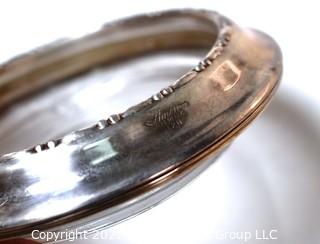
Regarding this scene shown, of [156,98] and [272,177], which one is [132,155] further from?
[272,177]

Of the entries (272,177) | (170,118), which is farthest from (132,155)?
(272,177)

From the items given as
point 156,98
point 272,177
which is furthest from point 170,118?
point 272,177

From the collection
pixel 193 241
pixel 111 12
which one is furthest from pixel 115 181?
pixel 111 12

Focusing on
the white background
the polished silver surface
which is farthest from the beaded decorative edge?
the white background

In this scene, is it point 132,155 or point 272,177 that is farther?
point 272,177

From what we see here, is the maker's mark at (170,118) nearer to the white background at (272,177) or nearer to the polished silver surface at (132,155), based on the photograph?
the polished silver surface at (132,155)

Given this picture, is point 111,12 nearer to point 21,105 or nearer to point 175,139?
point 21,105
